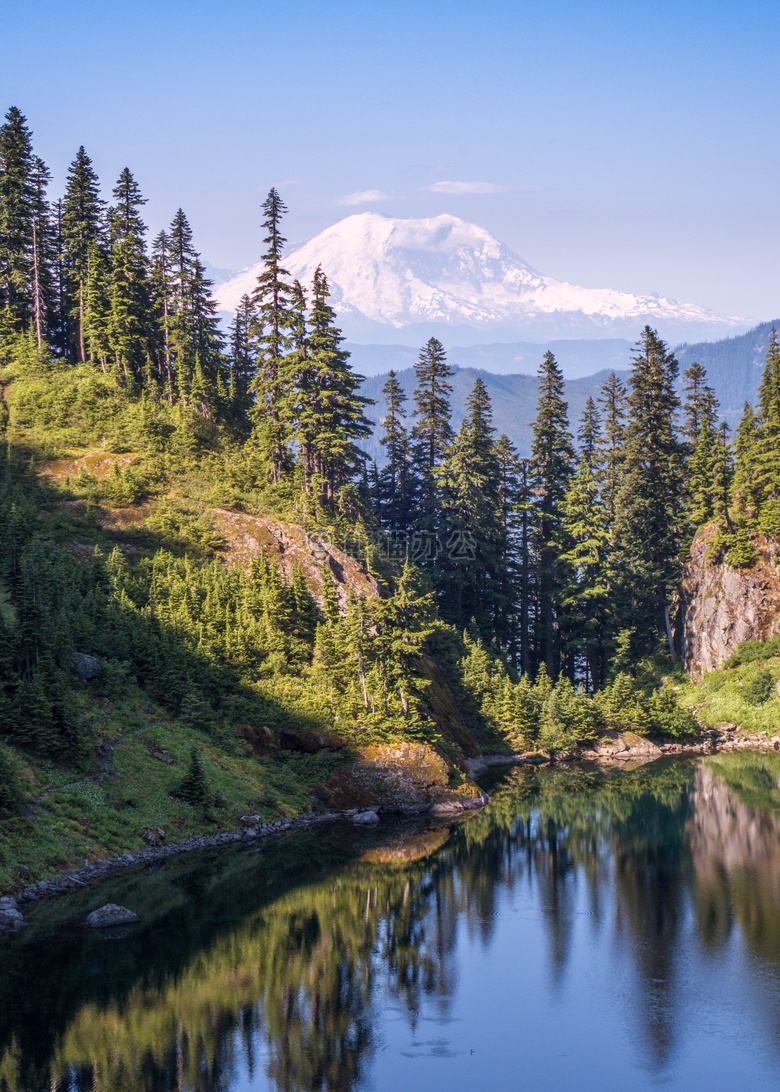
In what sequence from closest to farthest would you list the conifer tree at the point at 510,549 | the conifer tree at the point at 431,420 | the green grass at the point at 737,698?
the green grass at the point at 737,698 → the conifer tree at the point at 510,549 → the conifer tree at the point at 431,420

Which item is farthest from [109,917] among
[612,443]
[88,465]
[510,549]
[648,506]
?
[612,443]

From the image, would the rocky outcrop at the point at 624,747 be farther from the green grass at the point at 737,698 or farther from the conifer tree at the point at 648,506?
the conifer tree at the point at 648,506

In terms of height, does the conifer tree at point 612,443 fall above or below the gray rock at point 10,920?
above

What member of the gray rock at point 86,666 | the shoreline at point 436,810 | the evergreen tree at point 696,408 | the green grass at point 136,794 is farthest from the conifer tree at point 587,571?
the gray rock at point 86,666

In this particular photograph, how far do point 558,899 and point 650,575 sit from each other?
46.2 meters

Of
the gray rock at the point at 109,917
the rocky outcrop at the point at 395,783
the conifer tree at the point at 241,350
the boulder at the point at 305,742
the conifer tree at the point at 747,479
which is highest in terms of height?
the conifer tree at the point at 241,350

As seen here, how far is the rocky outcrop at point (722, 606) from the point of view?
7431 cm

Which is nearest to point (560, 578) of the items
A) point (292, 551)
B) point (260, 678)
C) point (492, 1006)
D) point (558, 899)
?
point (292, 551)

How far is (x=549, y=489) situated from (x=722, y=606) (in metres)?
18.1

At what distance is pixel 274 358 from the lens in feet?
219

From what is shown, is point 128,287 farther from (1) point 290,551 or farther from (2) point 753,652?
(2) point 753,652

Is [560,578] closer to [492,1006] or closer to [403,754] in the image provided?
[403,754]

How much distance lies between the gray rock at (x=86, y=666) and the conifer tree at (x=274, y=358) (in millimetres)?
23425

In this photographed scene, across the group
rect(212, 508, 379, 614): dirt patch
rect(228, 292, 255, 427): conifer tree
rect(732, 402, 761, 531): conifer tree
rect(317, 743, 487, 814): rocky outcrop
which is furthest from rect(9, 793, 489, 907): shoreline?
rect(228, 292, 255, 427): conifer tree
